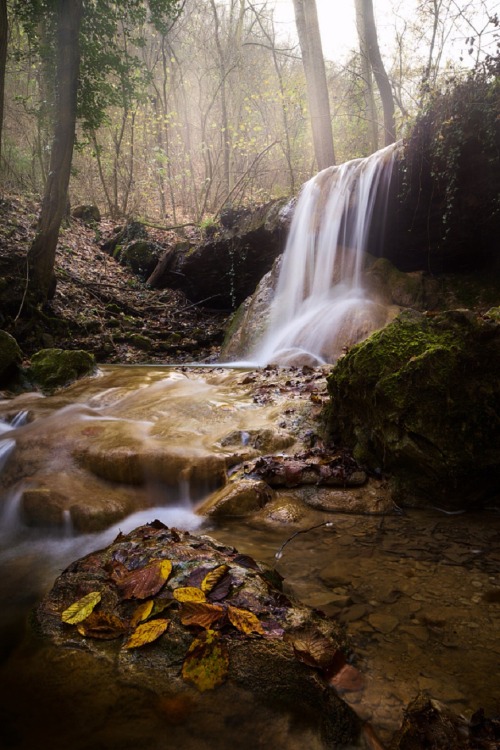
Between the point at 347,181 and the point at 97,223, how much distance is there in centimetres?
1011

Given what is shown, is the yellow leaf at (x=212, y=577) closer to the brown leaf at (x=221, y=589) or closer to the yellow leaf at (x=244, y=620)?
the brown leaf at (x=221, y=589)

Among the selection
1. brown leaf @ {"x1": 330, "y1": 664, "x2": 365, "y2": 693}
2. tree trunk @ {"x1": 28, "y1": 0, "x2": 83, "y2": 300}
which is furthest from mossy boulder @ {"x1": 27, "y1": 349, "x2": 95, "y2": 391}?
brown leaf @ {"x1": 330, "y1": 664, "x2": 365, "y2": 693}

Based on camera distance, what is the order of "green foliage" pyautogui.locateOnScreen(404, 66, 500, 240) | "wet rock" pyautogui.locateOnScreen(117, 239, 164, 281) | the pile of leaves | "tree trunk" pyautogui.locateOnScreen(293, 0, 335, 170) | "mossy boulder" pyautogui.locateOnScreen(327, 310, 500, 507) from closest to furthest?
1. the pile of leaves
2. "mossy boulder" pyautogui.locateOnScreen(327, 310, 500, 507)
3. "green foliage" pyautogui.locateOnScreen(404, 66, 500, 240)
4. "tree trunk" pyautogui.locateOnScreen(293, 0, 335, 170)
5. "wet rock" pyautogui.locateOnScreen(117, 239, 164, 281)

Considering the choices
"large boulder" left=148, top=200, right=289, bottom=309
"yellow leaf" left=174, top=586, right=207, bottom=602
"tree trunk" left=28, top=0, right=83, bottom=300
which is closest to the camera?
"yellow leaf" left=174, top=586, right=207, bottom=602

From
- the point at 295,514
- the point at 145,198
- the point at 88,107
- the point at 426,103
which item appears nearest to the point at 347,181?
the point at 426,103

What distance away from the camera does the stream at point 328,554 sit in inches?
63.5

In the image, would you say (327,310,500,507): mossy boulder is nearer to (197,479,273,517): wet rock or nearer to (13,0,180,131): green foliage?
(197,479,273,517): wet rock

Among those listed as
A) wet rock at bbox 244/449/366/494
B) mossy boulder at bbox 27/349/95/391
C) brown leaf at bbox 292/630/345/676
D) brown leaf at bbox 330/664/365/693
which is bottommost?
wet rock at bbox 244/449/366/494

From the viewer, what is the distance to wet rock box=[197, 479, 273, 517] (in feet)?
10.8

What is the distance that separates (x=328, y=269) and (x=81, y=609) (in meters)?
8.54

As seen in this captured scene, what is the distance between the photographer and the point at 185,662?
1.53 meters

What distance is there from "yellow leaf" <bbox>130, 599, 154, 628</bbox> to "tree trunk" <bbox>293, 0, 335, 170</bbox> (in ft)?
43.6

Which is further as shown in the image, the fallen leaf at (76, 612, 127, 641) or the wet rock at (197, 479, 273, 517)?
the wet rock at (197, 479, 273, 517)

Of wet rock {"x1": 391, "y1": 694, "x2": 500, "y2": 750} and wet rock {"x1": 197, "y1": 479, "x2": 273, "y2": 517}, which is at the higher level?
wet rock {"x1": 391, "y1": 694, "x2": 500, "y2": 750}
